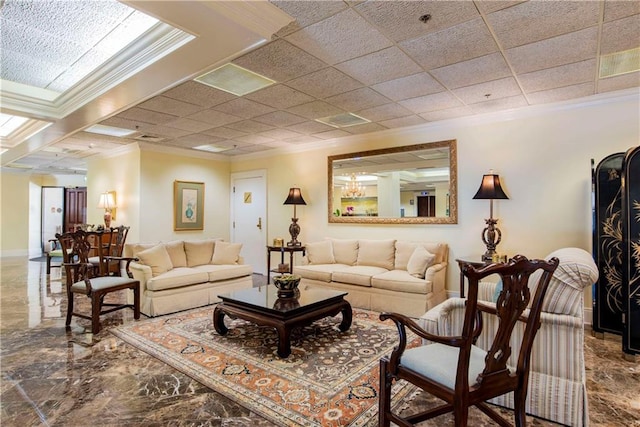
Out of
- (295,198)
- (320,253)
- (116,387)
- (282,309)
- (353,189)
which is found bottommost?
(116,387)

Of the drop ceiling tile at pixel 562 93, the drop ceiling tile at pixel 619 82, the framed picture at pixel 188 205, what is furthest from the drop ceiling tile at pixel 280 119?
the drop ceiling tile at pixel 619 82

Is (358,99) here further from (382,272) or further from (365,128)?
(382,272)

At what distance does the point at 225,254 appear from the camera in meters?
5.21

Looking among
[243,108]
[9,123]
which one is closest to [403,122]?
[243,108]

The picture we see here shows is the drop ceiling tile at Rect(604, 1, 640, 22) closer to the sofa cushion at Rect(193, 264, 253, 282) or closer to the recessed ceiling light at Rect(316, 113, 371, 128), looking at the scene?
the recessed ceiling light at Rect(316, 113, 371, 128)

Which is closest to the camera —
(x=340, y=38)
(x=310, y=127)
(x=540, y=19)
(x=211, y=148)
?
(x=540, y=19)

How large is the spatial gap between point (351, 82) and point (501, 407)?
9.59 ft

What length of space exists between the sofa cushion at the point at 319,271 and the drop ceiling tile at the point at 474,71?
277 centimetres

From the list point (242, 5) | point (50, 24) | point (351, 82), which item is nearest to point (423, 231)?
point (351, 82)

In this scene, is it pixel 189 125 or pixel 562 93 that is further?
pixel 189 125

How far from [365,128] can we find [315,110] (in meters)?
1.17

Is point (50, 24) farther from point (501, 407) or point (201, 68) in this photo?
point (501, 407)

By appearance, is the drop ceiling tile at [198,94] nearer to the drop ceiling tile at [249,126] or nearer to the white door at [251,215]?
the drop ceiling tile at [249,126]

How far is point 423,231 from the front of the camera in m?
5.04
